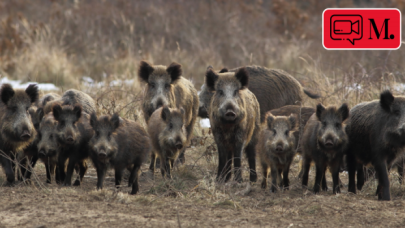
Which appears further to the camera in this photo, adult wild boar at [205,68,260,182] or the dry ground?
adult wild boar at [205,68,260,182]

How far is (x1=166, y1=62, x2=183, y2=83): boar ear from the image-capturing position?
8.98 metres

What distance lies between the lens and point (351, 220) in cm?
566

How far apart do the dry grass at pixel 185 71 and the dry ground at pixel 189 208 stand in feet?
0.04

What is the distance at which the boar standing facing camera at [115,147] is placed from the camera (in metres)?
6.88

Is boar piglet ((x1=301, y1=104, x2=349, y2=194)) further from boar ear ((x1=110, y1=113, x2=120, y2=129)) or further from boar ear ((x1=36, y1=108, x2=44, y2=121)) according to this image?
boar ear ((x1=36, y1=108, x2=44, y2=121))

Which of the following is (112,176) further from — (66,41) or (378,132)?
(66,41)

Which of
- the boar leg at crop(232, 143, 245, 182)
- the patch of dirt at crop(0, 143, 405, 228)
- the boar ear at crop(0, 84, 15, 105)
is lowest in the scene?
the patch of dirt at crop(0, 143, 405, 228)

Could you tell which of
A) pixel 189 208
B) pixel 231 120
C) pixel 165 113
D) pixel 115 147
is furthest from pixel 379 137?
pixel 115 147

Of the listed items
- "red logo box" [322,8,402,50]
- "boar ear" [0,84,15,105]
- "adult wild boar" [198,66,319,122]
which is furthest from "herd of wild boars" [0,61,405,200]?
"red logo box" [322,8,402,50]

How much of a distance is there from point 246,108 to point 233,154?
26.6 inches

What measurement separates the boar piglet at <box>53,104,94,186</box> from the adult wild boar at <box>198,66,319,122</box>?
9.70 feet

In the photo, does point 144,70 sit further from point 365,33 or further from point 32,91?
point 365,33

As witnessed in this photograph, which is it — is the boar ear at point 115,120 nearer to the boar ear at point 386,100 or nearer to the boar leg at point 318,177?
the boar leg at point 318,177

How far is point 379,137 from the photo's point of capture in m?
6.89
